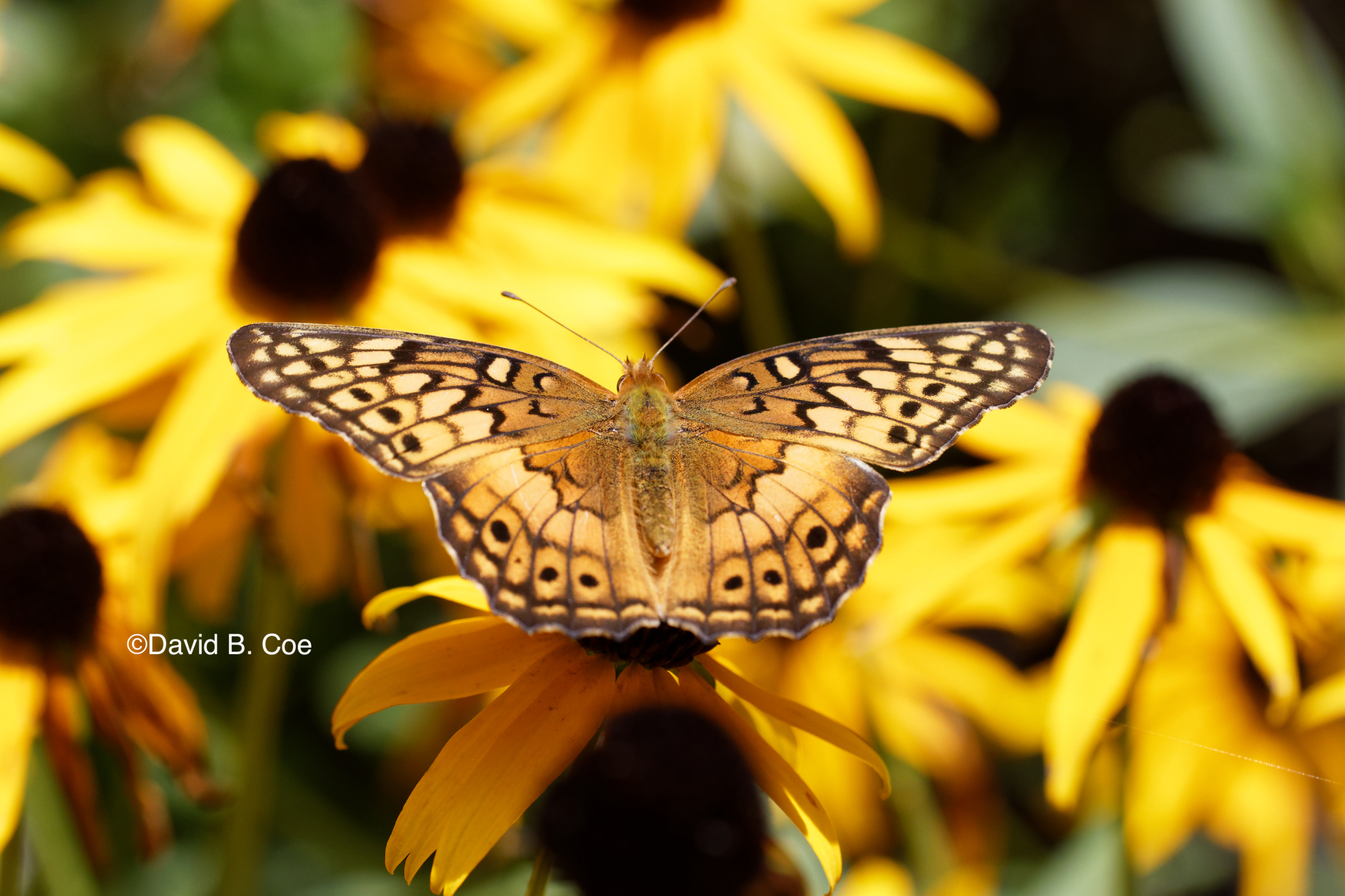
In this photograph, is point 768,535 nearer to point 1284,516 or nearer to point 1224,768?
point 1284,516

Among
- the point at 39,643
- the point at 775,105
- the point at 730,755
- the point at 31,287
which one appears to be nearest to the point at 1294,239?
the point at 775,105

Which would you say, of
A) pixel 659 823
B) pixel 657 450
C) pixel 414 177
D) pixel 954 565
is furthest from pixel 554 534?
pixel 414 177

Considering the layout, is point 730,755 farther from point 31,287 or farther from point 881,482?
point 31,287

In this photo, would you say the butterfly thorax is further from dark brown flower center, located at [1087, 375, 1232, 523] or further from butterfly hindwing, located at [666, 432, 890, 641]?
dark brown flower center, located at [1087, 375, 1232, 523]

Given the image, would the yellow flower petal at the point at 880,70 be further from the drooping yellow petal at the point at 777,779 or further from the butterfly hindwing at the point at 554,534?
the drooping yellow petal at the point at 777,779

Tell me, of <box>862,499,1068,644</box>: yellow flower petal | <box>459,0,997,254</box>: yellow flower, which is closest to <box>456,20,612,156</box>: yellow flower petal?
<box>459,0,997,254</box>: yellow flower
